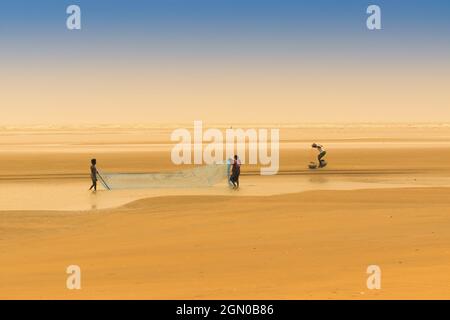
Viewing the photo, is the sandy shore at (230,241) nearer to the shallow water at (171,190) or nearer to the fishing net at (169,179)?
the shallow water at (171,190)

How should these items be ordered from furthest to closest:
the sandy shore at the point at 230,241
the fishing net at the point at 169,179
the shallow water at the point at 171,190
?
1. the fishing net at the point at 169,179
2. the shallow water at the point at 171,190
3. the sandy shore at the point at 230,241

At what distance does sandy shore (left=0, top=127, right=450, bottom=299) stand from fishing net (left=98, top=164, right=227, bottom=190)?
1.19 meters

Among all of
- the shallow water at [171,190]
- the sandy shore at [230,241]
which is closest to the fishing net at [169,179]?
the shallow water at [171,190]

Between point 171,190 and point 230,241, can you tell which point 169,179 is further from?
point 230,241

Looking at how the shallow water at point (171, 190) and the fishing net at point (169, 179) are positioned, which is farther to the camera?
the fishing net at point (169, 179)

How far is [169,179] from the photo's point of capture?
2836 cm

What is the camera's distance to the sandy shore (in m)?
10.5

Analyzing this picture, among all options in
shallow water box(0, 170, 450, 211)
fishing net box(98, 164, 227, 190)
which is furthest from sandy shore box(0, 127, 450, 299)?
fishing net box(98, 164, 227, 190)

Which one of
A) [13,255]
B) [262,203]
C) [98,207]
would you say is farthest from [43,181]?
[13,255]

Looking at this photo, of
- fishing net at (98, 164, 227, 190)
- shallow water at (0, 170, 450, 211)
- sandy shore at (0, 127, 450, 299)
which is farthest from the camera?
fishing net at (98, 164, 227, 190)

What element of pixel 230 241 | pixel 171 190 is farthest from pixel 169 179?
pixel 230 241

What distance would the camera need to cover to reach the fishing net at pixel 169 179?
2744 centimetres

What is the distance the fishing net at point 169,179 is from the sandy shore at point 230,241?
46.9 inches

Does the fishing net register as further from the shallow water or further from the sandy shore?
the sandy shore
